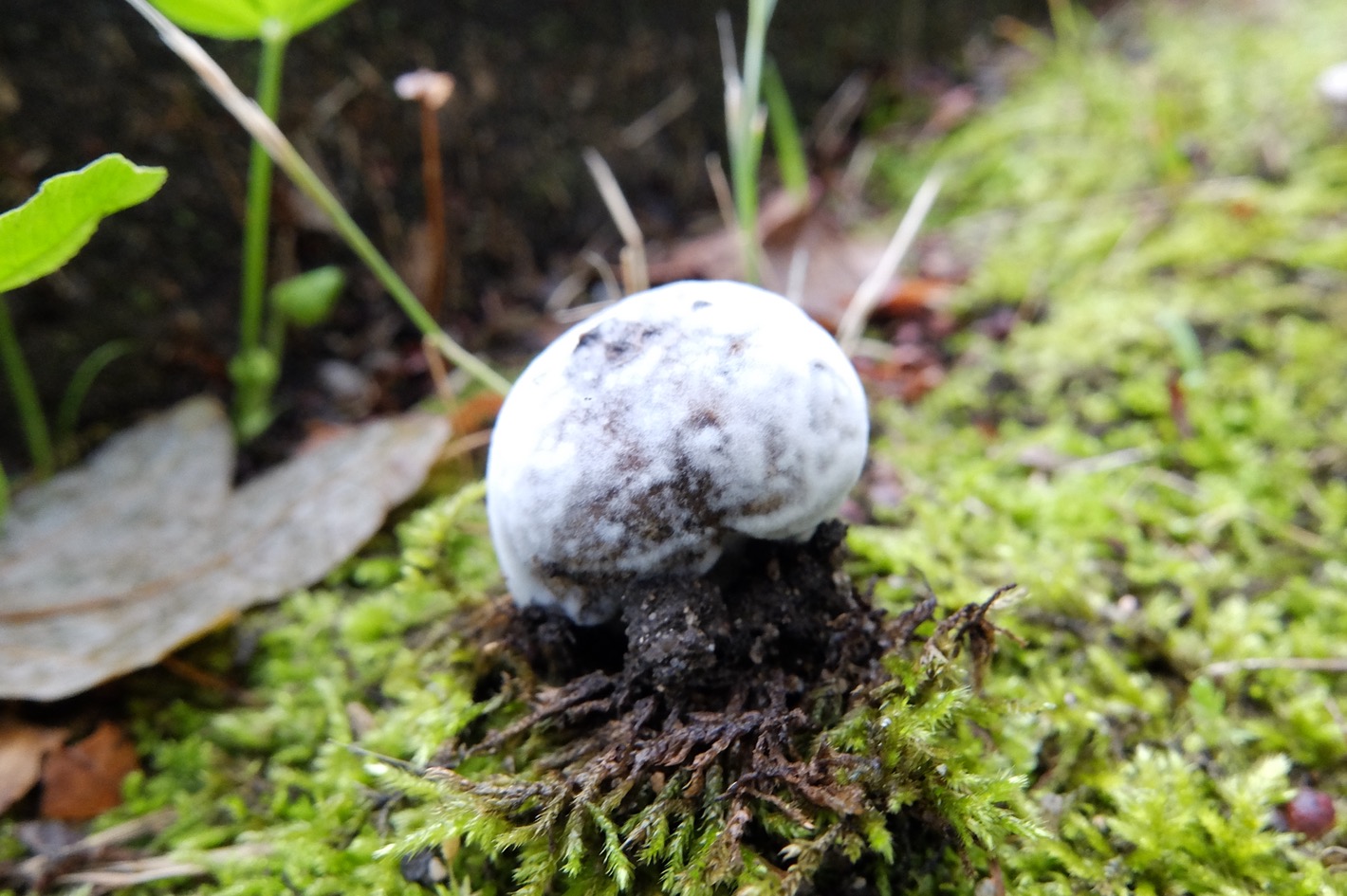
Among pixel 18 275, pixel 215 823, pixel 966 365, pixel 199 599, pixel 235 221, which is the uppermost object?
pixel 18 275

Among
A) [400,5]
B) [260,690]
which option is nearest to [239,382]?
[260,690]

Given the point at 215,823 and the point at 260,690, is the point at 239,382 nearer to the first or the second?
the point at 260,690

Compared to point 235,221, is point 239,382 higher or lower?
lower

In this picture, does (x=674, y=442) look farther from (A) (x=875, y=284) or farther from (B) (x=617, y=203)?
(B) (x=617, y=203)

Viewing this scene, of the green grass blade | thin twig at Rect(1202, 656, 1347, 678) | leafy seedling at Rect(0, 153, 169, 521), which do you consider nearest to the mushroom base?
thin twig at Rect(1202, 656, 1347, 678)

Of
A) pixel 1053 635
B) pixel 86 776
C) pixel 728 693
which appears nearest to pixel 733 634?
pixel 728 693
